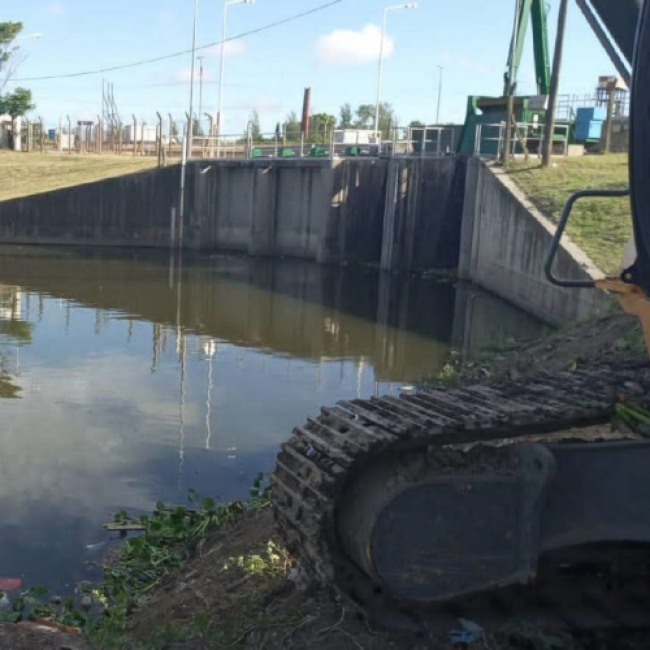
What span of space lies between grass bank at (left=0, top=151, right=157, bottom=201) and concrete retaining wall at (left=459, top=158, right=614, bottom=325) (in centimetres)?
1628

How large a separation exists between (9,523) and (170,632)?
3.46 m

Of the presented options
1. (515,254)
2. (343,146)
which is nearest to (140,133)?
(343,146)

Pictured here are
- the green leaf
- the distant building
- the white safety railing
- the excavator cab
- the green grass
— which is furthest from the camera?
the distant building

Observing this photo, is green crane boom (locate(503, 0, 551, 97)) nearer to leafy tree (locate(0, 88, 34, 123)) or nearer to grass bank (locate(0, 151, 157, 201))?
grass bank (locate(0, 151, 157, 201))

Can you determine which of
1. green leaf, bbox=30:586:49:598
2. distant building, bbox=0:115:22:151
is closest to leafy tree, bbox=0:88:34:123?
distant building, bbox=0:115:22:151

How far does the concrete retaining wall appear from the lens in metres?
17.3

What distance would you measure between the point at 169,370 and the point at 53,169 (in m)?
32.4

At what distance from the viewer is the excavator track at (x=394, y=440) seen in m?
4.33

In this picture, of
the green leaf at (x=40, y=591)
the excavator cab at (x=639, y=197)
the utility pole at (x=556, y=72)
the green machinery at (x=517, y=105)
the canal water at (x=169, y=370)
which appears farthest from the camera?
the green machinery at (x=517, y=105)

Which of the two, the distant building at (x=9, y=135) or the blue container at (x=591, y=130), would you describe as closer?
the blue container at (x=591, y=130)

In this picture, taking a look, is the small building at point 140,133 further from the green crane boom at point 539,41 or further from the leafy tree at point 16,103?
the green crane boom at point 539,41

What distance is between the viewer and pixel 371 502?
435 centimetres

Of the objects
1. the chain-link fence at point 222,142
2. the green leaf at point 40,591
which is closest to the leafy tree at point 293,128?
the chain-link fence at point 222,142

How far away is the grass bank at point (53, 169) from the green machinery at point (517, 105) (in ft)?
44.3
